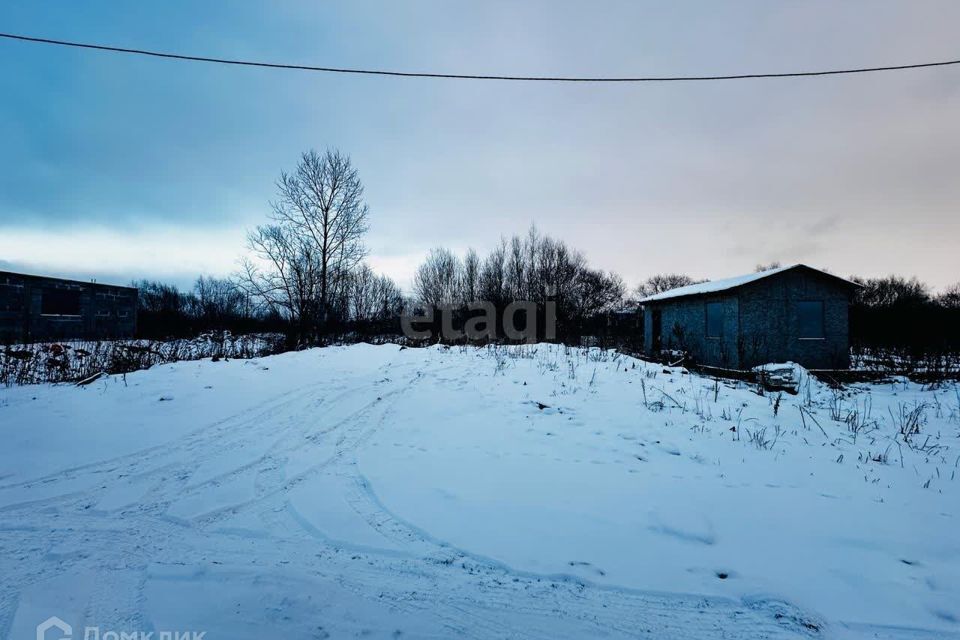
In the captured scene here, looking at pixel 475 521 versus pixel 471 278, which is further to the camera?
pixel 471 278

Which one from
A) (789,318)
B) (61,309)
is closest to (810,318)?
(789,318)

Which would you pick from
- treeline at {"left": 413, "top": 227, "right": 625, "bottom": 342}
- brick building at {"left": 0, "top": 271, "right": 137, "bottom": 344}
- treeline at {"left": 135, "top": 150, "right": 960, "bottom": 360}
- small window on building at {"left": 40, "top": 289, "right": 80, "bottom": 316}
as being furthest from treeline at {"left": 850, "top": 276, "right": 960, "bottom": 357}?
small window on building at {"left": 40, "top": 289, "right": 80, "bottom": 316}

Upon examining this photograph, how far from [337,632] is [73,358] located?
536 inches

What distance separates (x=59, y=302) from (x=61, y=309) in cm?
39

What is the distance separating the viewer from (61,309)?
2083 centimetres

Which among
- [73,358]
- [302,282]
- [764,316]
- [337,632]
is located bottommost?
[337,632]

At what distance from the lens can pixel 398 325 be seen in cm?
3170

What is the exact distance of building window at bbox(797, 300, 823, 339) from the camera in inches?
574

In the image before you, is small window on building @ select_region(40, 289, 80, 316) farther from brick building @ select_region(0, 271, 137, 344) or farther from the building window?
the building window

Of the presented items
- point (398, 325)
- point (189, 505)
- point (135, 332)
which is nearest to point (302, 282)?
point (398, 325)

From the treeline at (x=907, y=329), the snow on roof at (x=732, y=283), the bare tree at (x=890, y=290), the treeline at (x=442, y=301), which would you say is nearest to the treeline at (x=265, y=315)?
the treeline at (x=442, y=301)

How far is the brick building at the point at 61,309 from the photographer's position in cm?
1877

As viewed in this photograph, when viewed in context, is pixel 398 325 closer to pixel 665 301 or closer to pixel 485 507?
pixel 665 301

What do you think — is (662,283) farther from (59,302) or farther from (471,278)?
(59,302)
